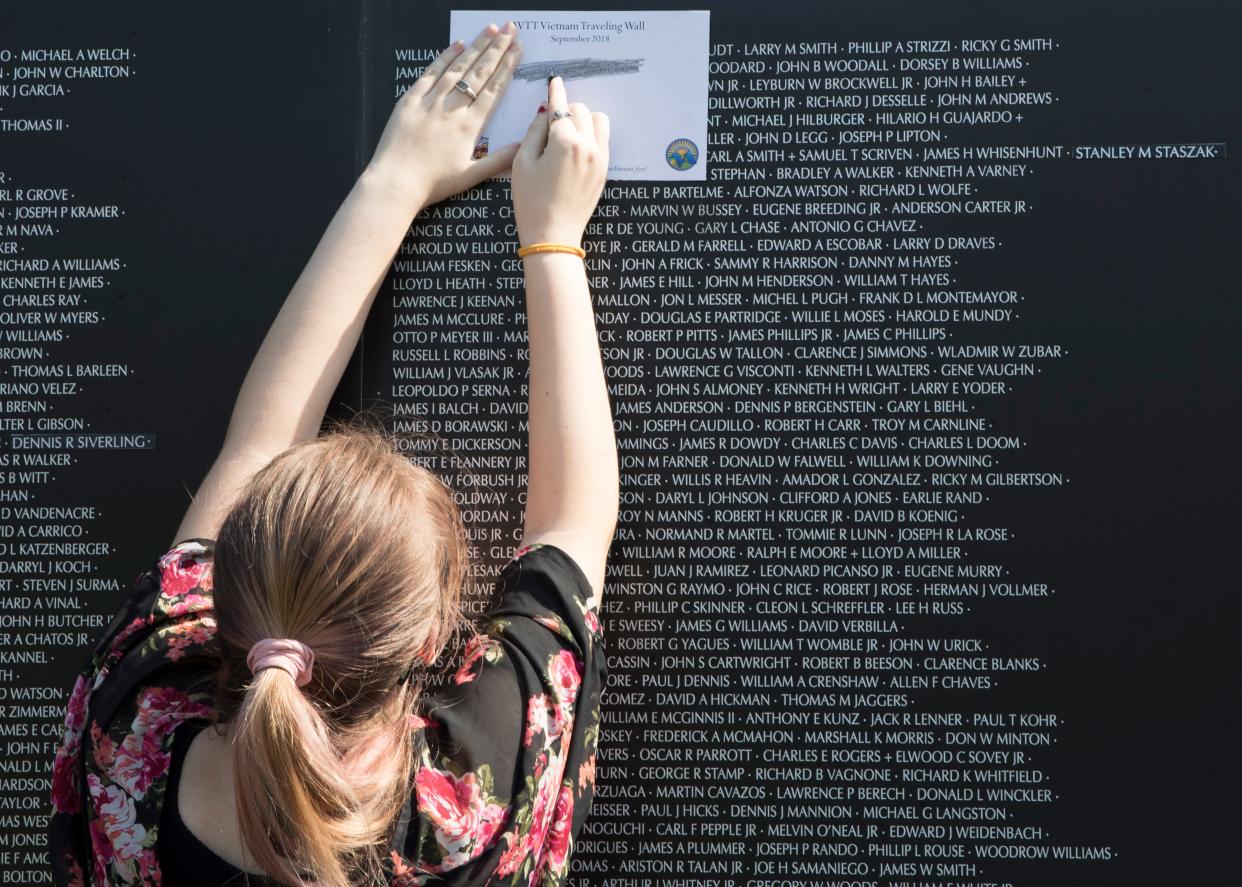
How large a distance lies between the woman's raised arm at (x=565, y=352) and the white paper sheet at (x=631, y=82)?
45 mm

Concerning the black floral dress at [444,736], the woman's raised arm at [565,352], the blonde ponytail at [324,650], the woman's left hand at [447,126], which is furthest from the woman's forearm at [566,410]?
the blonde ponytail at [324,650]

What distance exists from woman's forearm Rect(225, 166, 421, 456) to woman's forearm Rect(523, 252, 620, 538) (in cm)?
28

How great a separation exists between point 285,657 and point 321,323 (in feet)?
2.63

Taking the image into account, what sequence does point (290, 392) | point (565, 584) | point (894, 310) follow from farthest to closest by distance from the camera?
point (894, 310) → point (290, 392) → point (565, 584)

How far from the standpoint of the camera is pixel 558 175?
6.13ft

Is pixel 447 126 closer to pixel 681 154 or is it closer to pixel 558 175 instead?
pixel 558 175

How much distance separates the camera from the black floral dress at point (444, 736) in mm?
1318

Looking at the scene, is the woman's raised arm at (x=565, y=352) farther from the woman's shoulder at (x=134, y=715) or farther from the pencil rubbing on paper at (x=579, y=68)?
the woman's shoulder at (x=134, y=715)

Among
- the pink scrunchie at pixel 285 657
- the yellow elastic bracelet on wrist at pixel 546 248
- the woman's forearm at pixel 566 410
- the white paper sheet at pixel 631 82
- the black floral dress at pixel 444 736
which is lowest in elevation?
the black floral dress at pixel 444 736

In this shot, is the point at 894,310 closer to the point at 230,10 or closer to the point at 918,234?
the point at 918,234

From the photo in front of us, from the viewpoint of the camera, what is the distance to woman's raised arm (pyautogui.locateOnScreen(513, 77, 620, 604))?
1.70m

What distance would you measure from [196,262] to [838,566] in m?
1.30

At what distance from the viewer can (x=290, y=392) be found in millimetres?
1831

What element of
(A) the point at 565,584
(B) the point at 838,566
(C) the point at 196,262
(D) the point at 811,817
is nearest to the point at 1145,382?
(B) the point at 838,566
